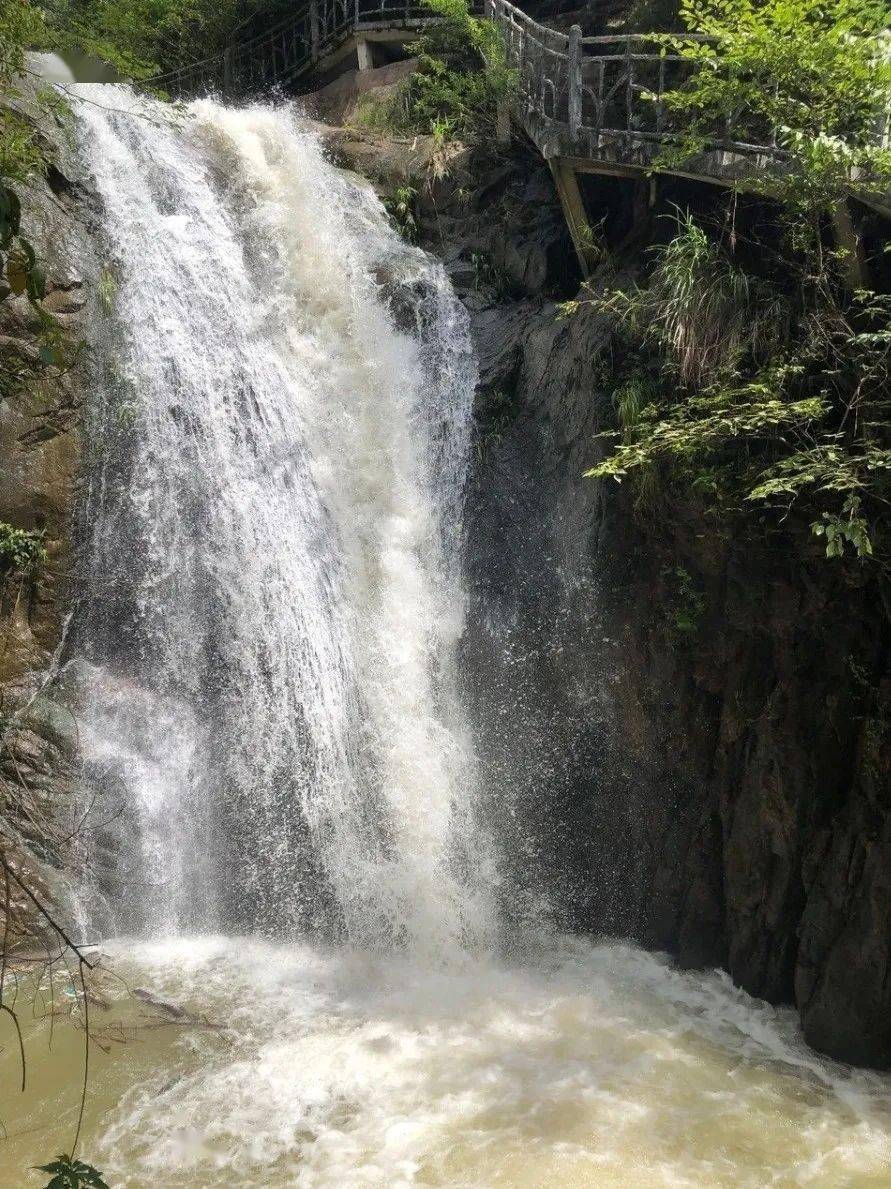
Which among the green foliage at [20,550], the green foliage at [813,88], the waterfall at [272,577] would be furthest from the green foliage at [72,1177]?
the green foliage at [20,550]

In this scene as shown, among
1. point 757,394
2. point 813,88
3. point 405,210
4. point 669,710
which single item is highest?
point 405,210

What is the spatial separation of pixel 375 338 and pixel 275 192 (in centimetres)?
276

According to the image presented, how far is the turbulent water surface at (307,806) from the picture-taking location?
5309mm

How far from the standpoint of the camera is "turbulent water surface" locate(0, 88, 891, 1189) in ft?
17.4

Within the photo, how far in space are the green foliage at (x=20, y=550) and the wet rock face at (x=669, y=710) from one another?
3972 mm

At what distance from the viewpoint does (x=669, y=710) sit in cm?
749

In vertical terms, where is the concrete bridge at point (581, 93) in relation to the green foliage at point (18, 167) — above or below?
above

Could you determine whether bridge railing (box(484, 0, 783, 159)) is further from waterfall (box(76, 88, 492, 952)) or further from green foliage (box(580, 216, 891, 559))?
waterfall (box(76, 88, 492, 952))

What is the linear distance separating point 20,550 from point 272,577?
2.20 metres

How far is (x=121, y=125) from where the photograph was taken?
34.7 feet

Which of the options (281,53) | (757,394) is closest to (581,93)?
(757,394)

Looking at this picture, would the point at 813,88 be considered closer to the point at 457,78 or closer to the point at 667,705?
the point at 667,705

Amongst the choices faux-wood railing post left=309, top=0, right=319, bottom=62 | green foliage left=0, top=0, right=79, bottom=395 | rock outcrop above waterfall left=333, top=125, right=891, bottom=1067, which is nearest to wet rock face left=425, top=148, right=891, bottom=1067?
rock outcrop above waterfall left=333, top=125, right=891, bottom=1067

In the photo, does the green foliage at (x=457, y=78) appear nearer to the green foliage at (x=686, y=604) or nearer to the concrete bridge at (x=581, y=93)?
the concrete bridge at (x=581, y=93)
